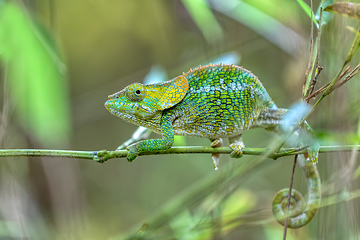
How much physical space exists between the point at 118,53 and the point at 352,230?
355 cm

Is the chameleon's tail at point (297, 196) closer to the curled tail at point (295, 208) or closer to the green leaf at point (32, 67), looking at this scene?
the curled tail at point (295, 208)

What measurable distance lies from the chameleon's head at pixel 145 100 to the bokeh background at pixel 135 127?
17 cm

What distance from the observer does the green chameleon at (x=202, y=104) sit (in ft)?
3.95

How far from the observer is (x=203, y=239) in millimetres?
1493

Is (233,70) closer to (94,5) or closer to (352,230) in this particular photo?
(352,230)

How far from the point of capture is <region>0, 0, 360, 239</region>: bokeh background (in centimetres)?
104

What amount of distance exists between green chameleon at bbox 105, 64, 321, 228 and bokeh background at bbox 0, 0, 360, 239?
100 millimetres

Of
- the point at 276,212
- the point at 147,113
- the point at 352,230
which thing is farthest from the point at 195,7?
the point at 352,230

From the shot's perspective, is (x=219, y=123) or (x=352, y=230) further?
(x=219, y=123)

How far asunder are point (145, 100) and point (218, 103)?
219mm

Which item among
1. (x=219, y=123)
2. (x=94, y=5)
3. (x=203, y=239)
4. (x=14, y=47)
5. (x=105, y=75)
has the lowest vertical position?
(x=203, y=239)

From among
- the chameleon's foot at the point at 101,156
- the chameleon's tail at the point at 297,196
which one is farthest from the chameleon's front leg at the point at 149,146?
the chameleon's tail at the point at 297,196

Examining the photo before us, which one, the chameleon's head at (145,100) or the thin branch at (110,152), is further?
the chameleon's head at (145,100)

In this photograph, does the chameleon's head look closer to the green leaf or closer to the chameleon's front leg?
the chameleon's front leg
